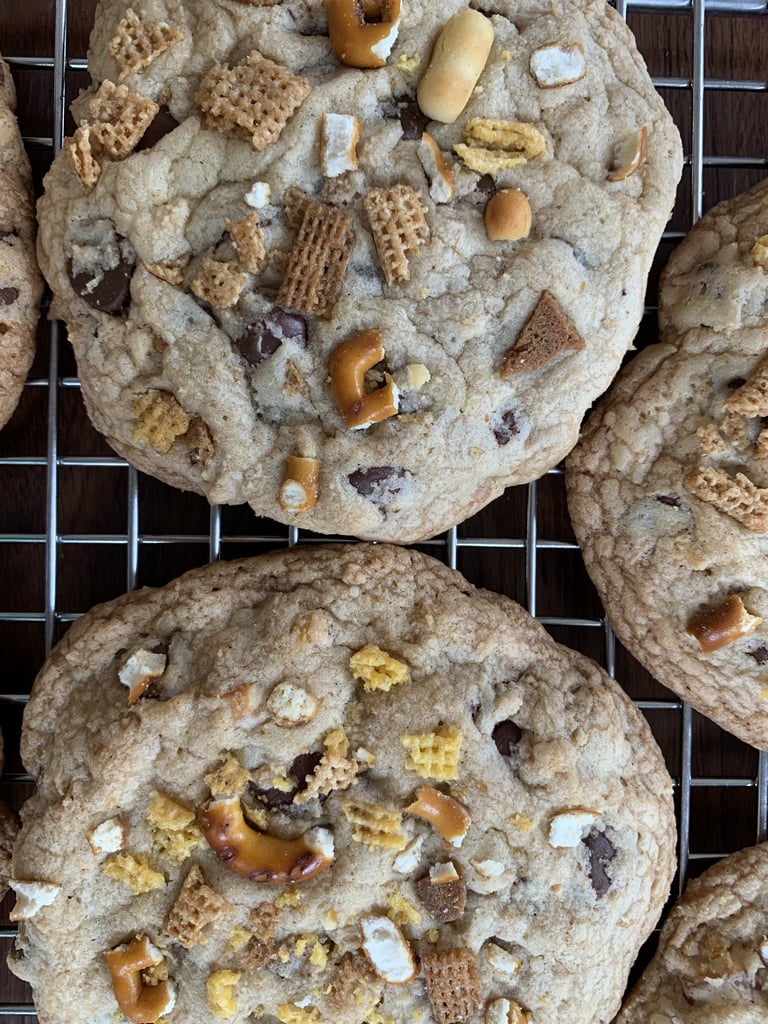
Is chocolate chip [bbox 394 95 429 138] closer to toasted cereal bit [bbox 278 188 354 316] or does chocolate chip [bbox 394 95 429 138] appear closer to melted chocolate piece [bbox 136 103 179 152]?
toasted cereal bit [bbox 278 188 354 316]

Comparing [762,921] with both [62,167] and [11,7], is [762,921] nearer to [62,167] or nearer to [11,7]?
[62,167]

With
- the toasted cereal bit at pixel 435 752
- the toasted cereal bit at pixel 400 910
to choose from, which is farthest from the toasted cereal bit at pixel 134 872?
the toasted cereal bit at pixel 435 752

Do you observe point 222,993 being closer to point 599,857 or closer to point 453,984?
point 453,984

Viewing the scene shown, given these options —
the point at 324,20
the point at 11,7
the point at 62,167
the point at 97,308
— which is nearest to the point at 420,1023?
the point at 97,308

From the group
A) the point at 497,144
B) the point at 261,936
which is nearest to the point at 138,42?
the point at 497,144

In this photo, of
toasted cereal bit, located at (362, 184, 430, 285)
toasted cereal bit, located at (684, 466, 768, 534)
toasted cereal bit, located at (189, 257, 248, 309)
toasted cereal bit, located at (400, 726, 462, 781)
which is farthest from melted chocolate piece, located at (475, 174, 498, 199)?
toasted cereal bit, located at (400, 726, 462, 781)

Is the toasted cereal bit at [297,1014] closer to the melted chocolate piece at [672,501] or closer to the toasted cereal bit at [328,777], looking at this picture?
the toasted cereal bit at [328,777]
